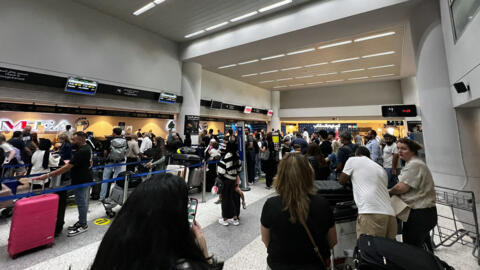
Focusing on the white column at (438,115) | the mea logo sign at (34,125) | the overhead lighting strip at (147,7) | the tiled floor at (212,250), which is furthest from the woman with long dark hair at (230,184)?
the mea logo sign at (34,125)

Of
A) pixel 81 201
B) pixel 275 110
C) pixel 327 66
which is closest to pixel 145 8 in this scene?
pixel 81 201

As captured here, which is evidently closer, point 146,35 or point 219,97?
point 146,35

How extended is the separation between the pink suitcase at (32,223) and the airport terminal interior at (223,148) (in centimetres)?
2

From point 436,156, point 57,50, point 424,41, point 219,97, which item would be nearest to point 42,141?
point 57,50

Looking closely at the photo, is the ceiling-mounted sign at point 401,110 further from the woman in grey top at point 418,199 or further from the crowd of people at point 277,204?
the woman in grey top at point 418,199

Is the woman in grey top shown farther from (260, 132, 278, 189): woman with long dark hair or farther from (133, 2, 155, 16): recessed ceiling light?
(133, 2, 155, 16): recessed ceiling light

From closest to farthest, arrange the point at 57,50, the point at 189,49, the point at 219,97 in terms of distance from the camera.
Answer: the point at 57,50 < the point at 189,49 < the point at 219,97

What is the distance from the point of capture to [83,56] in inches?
274

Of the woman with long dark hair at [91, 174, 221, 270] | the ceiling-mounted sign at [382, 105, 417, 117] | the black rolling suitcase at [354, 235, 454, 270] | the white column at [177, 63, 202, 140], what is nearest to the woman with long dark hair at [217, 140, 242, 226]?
the black rolling suitcase at [354, 235, 454, 270]

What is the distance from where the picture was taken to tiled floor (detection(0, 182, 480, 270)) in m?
2.37

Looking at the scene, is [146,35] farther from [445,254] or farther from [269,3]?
[445,254]

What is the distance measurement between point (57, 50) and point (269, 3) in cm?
734

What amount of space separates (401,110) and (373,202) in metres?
6.02

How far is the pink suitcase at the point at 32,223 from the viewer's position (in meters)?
2.42
